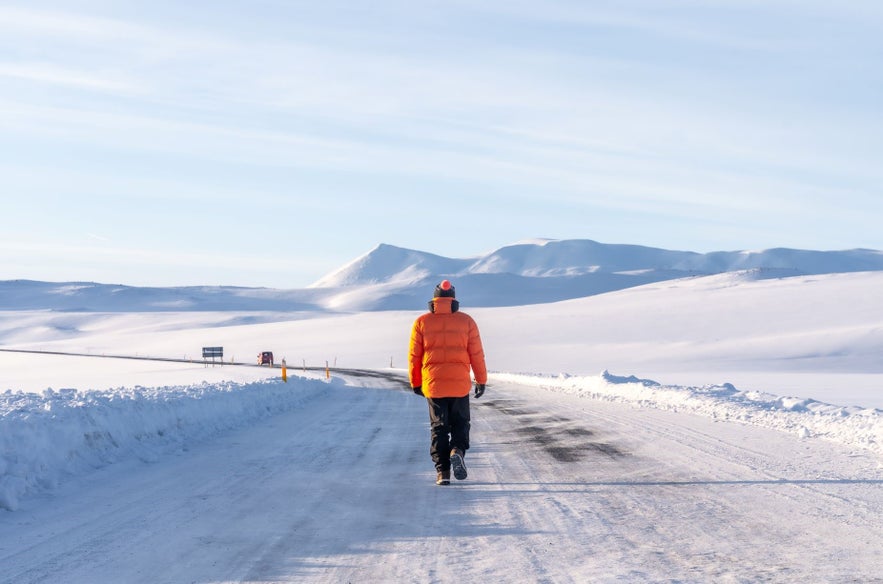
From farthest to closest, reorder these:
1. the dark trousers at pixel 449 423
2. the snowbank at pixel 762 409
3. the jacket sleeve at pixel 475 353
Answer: the snowbank at pixel 762 409 < the jacket sleeve at pixel 475 353 < the dark trousers at pixel 449 423

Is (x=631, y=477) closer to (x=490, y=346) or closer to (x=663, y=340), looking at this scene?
(x=663, y=340)

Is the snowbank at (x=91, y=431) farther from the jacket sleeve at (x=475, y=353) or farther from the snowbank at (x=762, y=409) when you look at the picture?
the snowbank at (x=762, y=409)

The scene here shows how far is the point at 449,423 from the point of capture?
10258 millimetres

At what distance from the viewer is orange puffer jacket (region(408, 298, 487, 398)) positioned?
33.4 feet

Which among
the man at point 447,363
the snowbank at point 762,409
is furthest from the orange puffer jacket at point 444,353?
the snowbank at point 762,409

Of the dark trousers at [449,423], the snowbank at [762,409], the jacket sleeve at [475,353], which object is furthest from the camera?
the snowbank at [762,409]

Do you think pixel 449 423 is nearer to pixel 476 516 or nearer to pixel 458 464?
pixel 458 464

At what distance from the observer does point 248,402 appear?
21766 mm

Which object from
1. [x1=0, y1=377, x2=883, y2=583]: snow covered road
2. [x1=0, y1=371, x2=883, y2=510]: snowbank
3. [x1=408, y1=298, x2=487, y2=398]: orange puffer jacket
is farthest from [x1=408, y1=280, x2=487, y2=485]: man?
[x1=0, y1=371, x2=883, y2=510]: snowbank

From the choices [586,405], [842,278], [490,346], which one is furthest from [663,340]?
[586,405]

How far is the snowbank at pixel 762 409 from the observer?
13.6 metres

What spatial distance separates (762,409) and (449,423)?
33.6ft

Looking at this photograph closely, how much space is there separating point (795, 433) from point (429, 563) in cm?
991

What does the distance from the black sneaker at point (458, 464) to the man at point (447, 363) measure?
0.24 ft
